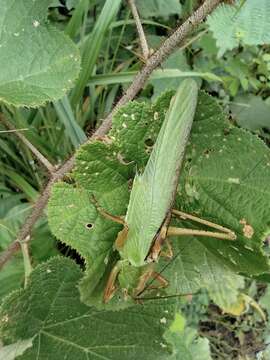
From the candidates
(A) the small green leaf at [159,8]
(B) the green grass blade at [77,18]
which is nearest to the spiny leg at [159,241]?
(B) the green grass blade at [77,18]

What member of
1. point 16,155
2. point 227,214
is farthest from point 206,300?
point 227,214

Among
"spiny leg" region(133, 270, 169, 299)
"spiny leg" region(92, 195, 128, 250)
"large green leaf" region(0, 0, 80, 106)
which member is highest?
"large green leaf" region(0, 0, 80, 106)

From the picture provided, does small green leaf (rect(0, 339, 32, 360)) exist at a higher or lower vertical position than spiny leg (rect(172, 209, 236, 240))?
lower

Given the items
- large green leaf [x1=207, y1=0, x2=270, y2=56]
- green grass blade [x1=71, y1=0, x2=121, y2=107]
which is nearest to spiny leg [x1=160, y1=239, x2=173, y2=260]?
large green leaf [x1=207, y1=0, x2=270, y2=56]

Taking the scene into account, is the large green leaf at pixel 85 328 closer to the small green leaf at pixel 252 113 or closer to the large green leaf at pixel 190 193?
the large green leaf at pixel 190 193

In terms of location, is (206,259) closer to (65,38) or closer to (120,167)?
(120,167)

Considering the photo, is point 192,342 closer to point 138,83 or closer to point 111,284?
point 111,284

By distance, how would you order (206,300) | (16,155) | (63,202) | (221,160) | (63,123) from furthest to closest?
(206,300) < (16,155) < (63,123) < (221,160) < (63,202)

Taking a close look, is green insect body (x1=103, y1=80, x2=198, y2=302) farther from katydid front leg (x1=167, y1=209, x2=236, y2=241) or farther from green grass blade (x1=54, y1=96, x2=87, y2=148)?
green grass blade (x1=54, y1=96, x2=87, y2=148)
